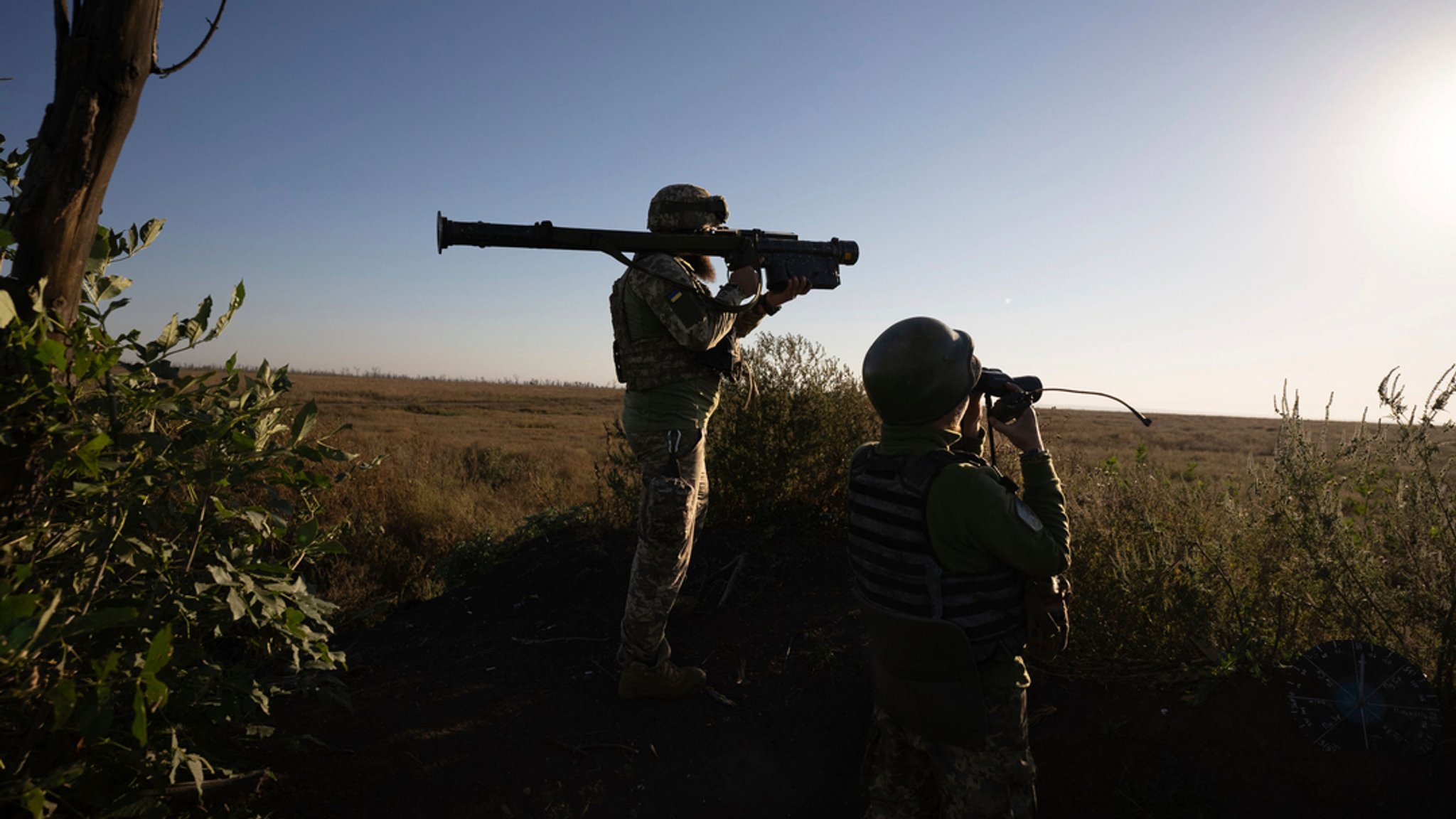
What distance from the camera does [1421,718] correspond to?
2.63 meters

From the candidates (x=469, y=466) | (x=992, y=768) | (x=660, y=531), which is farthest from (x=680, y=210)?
(x=469, y=466)

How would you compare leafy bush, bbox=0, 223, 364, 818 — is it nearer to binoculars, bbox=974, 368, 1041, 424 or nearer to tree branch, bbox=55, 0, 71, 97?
tree branch, bbox=55, 0, 71, 97

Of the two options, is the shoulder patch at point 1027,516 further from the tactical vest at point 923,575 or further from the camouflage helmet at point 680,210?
the camouflage helmet at point 680,210

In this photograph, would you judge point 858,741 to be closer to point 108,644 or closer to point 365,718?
point 365,718

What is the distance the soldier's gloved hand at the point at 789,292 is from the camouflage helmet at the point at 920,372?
1.64m

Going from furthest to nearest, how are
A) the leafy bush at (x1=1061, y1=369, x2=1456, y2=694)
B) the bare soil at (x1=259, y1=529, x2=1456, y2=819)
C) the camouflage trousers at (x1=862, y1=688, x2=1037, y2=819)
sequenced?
the leafy bush at (x1=1061, y1=369, x2=1456, y2=694) → the bare soil at (x1=259, y1=529, x2=1456, y2=819) → the camouflage trousers at (x1=862, y1=688, x2=1037, y2=819)

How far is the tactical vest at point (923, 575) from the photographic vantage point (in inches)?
84.4

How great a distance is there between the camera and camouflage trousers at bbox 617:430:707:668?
3557 millimetres

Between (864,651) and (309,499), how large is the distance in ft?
9.14

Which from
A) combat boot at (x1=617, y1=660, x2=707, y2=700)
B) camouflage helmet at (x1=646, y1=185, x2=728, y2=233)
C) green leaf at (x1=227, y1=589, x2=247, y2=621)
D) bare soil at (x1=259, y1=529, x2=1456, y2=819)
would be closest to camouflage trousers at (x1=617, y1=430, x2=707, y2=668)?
combat boot at (x1=617, y1=660, x2=707, y2=700)

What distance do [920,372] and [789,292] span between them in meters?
1.77

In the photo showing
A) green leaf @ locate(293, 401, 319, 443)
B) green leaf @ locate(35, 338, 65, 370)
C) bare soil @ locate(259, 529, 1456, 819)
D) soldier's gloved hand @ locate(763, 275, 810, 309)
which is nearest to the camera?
green leaf @ locate(35, 338, 65, 370)

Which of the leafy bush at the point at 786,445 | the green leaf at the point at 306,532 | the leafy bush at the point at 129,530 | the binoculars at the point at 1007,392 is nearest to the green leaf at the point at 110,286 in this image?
the leafy bush at the point at 129,530

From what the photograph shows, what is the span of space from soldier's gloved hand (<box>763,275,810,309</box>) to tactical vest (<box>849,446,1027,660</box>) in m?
1.76
